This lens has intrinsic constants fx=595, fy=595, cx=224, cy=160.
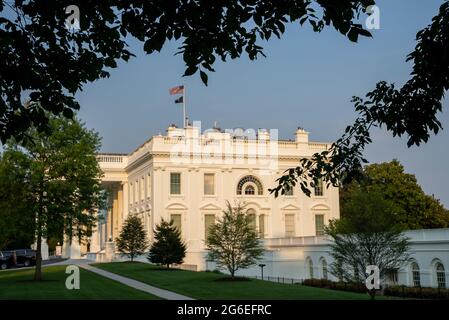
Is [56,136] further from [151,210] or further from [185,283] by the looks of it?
[151,210]

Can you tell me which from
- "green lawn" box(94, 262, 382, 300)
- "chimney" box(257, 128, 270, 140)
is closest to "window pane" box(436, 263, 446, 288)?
"green lawn" box(94, 262, 382, 300)

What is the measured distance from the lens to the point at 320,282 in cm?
3794

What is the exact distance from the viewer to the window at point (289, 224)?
62625 millimetres

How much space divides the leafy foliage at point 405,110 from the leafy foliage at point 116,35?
4.09 feet

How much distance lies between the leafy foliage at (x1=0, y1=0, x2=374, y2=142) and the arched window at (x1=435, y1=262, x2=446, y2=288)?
30.4 m

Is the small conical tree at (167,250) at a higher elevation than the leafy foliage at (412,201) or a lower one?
lower

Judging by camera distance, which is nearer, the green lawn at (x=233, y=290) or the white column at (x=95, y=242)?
the green lawn at (x=233, y=290)

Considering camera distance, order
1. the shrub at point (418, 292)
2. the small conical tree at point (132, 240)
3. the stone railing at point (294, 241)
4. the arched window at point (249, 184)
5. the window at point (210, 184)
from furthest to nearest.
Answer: the arched window at point (249, 184) → the window at point (210, 184) → the small conical tree at point (132, 240) → the stone railing at point (294, 241) → the shrub at point (418, 292)

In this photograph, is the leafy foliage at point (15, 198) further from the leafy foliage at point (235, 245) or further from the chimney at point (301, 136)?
the chimney at point (301, 136)

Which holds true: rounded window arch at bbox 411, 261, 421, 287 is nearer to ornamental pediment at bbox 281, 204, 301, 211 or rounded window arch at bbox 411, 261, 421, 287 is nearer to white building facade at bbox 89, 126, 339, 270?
white building facade at bbox 89, 126, 339, 270

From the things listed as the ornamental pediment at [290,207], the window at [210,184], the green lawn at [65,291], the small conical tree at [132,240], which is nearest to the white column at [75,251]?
the window at [210,184]

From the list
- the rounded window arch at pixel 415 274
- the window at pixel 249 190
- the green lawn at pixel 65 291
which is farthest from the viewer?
the window at pixel 249 190

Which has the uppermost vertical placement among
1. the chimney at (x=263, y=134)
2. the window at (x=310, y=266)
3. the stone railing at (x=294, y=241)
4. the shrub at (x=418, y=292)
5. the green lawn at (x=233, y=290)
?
the chimney at (x=263, y=134)

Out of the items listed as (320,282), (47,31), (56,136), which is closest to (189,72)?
(47,31)
